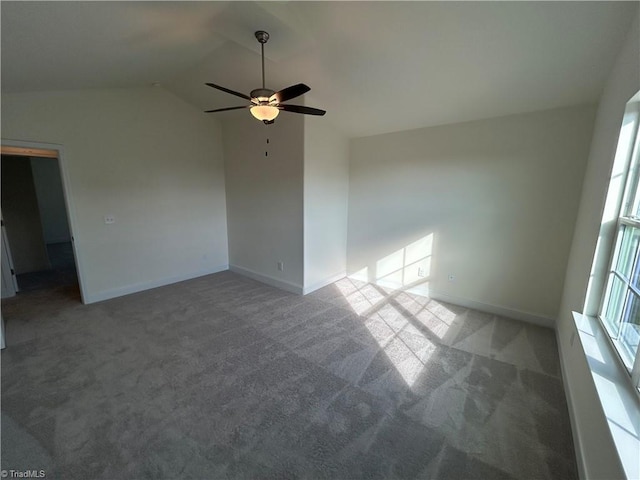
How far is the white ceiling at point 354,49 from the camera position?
184 centimetres

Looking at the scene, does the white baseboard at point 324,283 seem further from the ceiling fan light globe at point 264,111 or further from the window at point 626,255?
the window at point 626,255

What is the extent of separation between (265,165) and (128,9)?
2353 mm

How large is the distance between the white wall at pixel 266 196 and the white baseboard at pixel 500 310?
7.03 feet

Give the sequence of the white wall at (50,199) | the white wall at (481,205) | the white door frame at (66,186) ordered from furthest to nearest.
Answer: the white wall at (50,199), the white door frame at (66,186), the white wall at (481,205)

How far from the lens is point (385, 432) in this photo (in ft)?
5.72

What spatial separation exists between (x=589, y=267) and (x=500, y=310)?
5.09ft

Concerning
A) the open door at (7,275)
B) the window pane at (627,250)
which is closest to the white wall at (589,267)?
the window pane at (627,250)

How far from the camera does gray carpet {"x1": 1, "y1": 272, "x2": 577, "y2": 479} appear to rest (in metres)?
1.56

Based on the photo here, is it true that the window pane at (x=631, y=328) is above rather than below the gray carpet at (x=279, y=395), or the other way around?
above

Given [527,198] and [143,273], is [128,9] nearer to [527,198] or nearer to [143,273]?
[143,273]

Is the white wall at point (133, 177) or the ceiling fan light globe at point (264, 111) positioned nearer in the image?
the ceiling fan light globe at point (264, 111)

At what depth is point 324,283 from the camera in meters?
4.38

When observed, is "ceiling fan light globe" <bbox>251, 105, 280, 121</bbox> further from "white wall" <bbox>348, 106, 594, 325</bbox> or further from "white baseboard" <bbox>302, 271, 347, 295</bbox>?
"white baseboard" <bbox>302, 271, 347, 295</bbox>

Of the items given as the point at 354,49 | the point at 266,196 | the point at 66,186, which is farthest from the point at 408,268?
the point at 66,186
